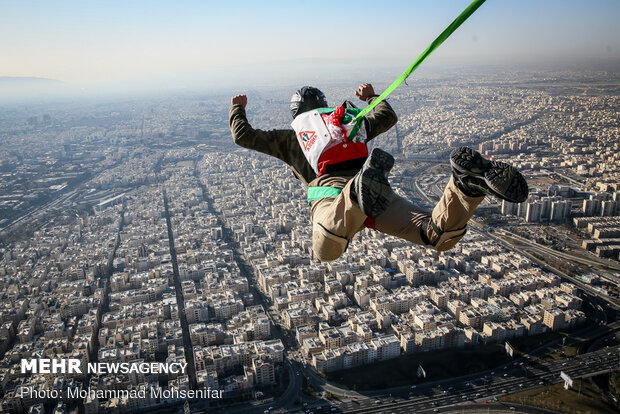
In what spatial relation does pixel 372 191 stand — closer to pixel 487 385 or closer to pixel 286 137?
pixel 286 137

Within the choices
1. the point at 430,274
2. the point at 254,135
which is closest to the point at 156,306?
the point at 430,274

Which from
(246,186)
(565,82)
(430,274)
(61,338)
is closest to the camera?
(61,338)

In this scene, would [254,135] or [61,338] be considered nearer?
[254,135]

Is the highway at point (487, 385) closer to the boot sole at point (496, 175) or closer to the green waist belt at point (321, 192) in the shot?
the green waist belt at point (321, 192)

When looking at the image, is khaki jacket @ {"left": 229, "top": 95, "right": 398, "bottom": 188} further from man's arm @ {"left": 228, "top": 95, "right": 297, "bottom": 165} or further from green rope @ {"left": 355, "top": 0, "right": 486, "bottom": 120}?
green rope @ {"left": 355, "top": 0, "right": 486, "bottom": 120}

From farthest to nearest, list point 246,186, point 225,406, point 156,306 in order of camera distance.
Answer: point 246,186 < point 156,306 < point 225,406

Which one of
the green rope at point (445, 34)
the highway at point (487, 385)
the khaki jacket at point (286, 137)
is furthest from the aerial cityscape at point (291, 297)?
the green rope at point (445, 34)

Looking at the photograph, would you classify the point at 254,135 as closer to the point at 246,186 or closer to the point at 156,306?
the point at 156,306
